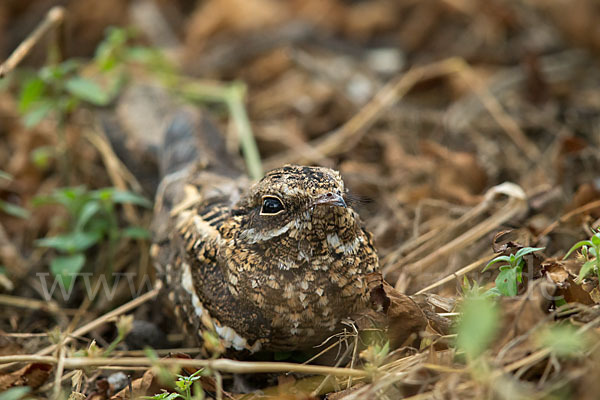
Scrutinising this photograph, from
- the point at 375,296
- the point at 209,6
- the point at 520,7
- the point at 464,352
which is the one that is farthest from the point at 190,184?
the point at 520,7

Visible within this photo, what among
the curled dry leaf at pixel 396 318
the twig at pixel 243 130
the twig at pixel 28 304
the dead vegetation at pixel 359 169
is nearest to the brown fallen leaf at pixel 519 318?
the dead vegetation at pixel 359 169

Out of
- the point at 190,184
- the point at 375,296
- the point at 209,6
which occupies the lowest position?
the point at 375,296

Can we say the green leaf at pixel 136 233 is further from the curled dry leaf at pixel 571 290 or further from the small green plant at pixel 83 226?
the curled dry leaf at pixel 571 290

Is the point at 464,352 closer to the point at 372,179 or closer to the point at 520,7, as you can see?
the point at 372,179

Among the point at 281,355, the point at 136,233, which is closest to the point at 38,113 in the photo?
the point at 136,233

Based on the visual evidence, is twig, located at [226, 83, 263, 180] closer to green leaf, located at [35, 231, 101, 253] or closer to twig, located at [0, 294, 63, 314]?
green leaf, located at [35, 231, 101, 253]

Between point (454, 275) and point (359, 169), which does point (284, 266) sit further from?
point (359, 169)

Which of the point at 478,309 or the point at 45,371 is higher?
the point at 478,309
